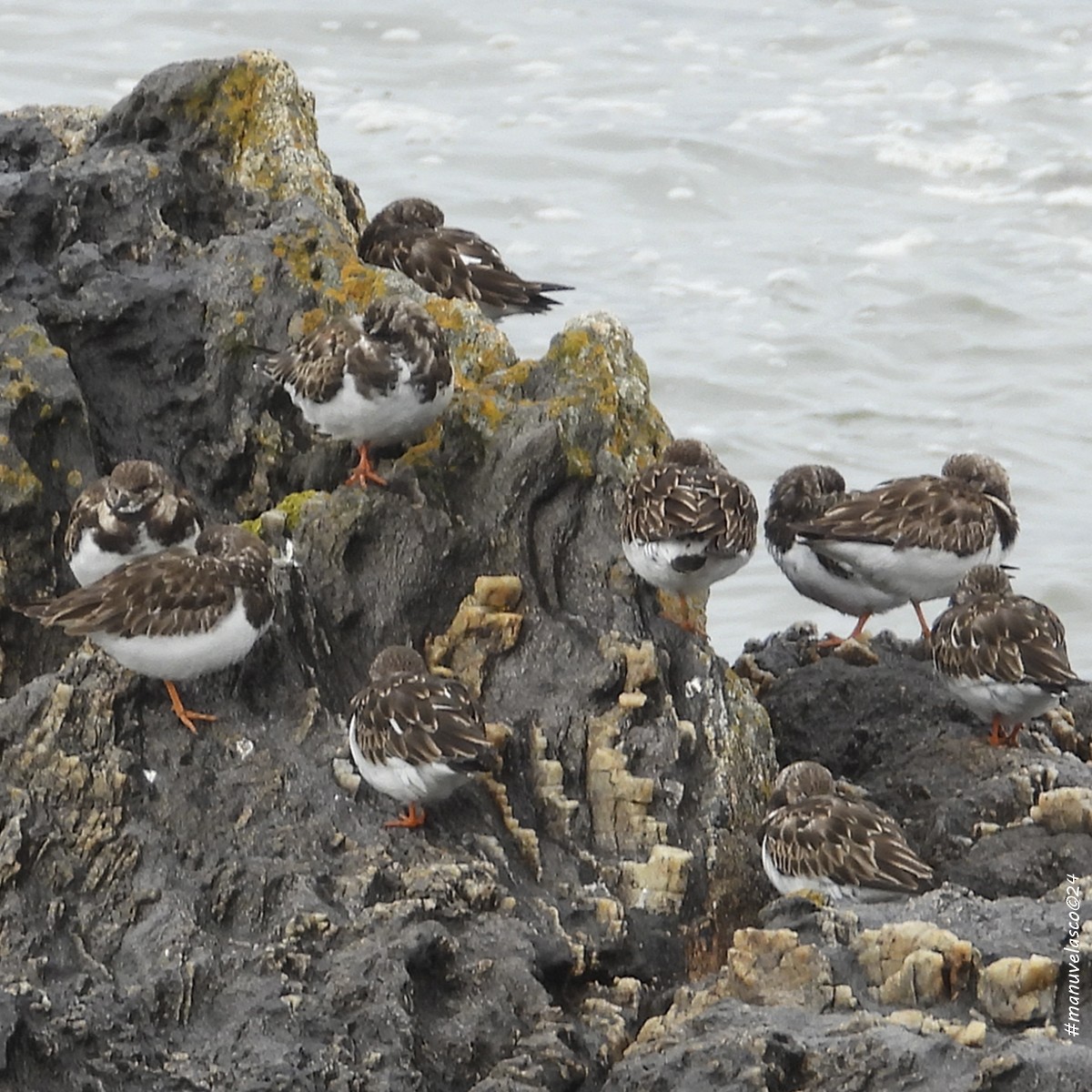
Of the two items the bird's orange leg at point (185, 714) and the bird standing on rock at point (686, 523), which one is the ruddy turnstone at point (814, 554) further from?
the bird's orange leg at point (185, 714)

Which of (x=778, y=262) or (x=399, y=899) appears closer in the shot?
(x=399, y=899)

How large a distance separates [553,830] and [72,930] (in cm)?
157

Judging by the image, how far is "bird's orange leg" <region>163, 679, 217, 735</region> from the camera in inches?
231

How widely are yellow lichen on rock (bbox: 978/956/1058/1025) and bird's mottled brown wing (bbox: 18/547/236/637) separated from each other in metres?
2.62

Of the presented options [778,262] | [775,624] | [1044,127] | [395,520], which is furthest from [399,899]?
[1044,127]

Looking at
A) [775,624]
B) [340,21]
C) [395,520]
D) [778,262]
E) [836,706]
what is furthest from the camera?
[340,21]

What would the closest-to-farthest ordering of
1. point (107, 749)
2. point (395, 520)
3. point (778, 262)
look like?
point (107, 749) → point (395, 520) → point (778, 262)

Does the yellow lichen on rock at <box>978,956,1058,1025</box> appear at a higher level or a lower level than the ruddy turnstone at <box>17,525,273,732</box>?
lower

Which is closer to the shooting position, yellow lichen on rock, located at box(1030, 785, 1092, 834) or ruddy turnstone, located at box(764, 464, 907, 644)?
yellow lichen on rock, located at box(1030, 785, 1092, 834)

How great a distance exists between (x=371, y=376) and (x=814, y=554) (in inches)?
95.0

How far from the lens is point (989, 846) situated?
628 centimetres

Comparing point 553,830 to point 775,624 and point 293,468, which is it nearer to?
point 293,468

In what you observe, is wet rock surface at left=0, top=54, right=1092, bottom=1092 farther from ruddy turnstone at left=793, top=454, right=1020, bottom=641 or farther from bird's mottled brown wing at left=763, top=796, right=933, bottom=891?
ruddy turnstone at left=793, top=454, right=1020, bottom=641

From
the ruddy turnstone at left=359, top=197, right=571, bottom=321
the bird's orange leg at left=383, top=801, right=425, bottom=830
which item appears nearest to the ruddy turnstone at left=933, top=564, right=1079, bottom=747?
the bird's orange leg at left=383, top=801, right=425, bottom=830
